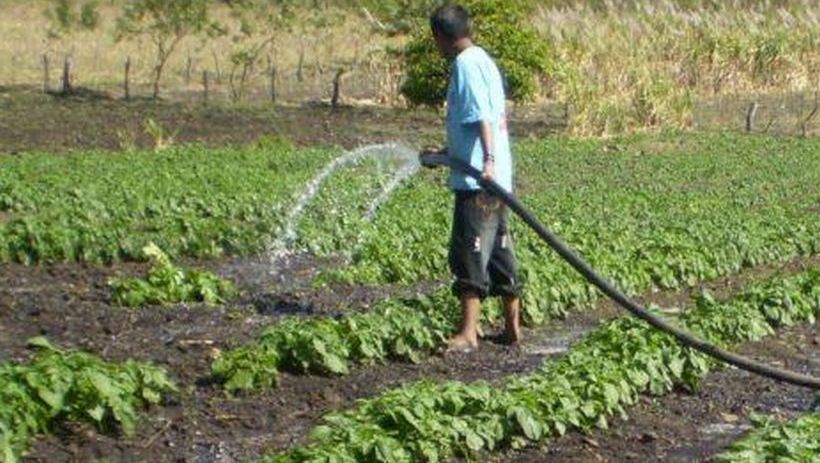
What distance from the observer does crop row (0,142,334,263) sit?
515 inches

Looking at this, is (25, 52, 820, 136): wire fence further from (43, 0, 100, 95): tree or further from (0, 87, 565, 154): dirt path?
(0, 87, 565, 154): dirt path

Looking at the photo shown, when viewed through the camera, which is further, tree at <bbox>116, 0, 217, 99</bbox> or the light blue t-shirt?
tree at <bbox>116, 0, 217, 99</bbox>

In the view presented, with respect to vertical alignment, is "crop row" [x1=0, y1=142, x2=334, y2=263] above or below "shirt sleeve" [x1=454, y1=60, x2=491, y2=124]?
below

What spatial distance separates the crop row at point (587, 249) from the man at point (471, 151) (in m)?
0.28

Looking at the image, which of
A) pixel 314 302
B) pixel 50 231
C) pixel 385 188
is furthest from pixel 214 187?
pixel 314 302

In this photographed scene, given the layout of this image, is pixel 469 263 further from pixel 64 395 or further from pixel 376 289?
pixel 64 395

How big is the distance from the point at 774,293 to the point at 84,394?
18.8 ft

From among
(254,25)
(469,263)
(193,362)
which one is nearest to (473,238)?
(469,263)

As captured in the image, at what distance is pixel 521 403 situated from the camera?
7742 mm

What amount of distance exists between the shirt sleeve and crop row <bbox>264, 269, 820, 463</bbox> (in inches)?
52.5

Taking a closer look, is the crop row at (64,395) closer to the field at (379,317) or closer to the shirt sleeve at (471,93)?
the field at (379,317)

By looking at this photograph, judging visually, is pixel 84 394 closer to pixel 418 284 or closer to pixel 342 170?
pixel 418 284

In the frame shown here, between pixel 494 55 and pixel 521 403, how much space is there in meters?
24.1

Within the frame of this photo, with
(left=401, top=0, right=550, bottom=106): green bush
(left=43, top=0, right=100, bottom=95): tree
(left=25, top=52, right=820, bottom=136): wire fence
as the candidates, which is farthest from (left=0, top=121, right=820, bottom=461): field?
(left=43, top=0, right=100, bottom=95): tree
